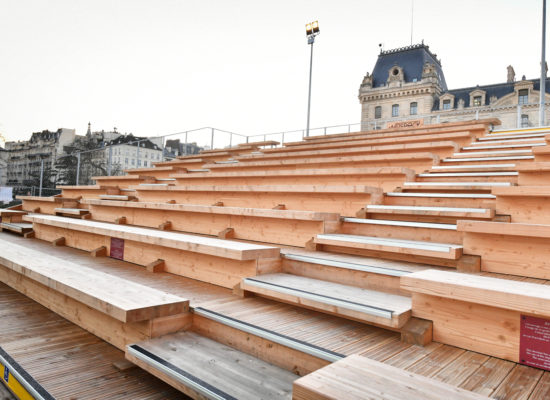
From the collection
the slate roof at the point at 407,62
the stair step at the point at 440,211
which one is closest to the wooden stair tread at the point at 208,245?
the stair step at the point at 440,211

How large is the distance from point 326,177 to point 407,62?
144 ft

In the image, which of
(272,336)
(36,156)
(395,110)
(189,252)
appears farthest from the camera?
(36,156)

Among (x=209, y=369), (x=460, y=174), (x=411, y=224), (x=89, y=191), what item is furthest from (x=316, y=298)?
(x=89, y=191)

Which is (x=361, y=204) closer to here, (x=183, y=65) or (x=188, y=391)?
(x=188, y=391)

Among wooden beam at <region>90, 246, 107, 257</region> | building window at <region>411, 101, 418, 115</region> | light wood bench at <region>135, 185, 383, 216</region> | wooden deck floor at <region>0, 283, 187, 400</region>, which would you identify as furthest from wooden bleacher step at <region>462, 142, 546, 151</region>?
building window at <region>411, 101, 418, 115</region>

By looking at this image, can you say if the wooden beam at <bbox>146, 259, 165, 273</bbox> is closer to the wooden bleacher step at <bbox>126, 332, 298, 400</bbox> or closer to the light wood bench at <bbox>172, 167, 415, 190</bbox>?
the wooden bleacher step at <bbox>126, 332, 298, 400</bbox>

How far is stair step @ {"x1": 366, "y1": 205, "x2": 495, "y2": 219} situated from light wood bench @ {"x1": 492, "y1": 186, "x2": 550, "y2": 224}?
12 cm

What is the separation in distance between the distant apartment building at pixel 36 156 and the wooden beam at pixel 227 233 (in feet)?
28.7

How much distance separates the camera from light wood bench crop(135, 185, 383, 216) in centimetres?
311

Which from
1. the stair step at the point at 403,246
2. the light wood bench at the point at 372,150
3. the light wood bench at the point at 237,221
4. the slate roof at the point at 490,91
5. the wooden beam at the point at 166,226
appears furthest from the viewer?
the slate roof at the point at 490,91

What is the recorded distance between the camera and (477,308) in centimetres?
138

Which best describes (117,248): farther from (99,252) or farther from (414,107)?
(414,107)

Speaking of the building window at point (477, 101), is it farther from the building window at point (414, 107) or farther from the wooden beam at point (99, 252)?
the wooden beam at point (99, 252)

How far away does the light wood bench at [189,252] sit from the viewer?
2.24 meters
